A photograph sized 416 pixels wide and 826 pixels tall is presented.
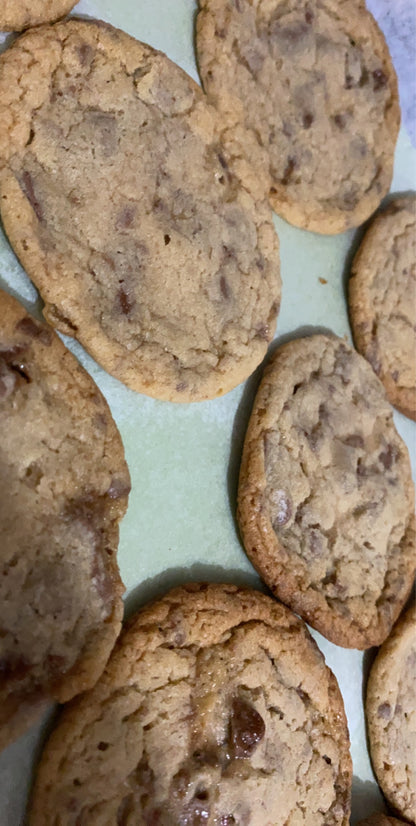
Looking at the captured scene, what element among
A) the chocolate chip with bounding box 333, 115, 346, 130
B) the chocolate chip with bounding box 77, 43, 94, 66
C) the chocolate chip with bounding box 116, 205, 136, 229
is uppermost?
the chocolate chip with bounding box 77, 43, 94, 66

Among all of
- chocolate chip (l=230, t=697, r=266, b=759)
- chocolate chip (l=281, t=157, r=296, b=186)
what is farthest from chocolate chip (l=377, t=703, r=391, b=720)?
chocolate chip (l=281, t=157, r=296, b=186)

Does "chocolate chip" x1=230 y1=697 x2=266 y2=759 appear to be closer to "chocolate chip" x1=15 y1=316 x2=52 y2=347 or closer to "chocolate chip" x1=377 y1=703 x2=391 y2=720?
"chocolate chip" x1=377 y1=703 x2=391 y2=720

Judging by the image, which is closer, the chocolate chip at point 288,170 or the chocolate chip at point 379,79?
the chocolate chip at point 288,170

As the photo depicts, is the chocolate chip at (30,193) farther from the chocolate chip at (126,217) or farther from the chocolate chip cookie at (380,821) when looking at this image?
the chocolate chip cookie at (380,821)

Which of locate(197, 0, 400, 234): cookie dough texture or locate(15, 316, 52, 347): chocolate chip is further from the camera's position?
locate(197, 0, 400, 234): cookie dough texture

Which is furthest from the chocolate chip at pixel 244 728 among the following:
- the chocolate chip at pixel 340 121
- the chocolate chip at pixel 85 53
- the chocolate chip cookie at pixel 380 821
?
the chocolate chip at pixel 340 121

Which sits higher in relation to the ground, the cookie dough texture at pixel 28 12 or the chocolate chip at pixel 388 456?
the cookie dough texture at pixel 28 12
